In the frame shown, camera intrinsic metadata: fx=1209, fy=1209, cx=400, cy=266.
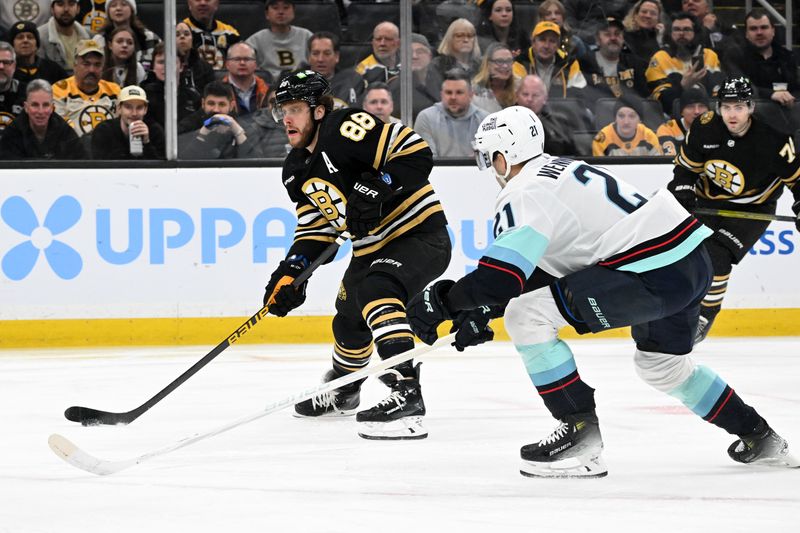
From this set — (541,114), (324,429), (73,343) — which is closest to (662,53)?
(541,114)

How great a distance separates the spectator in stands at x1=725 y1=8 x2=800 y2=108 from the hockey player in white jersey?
14.9 ft

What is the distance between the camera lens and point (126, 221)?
5.98m

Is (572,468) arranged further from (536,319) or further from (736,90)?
(736,90)

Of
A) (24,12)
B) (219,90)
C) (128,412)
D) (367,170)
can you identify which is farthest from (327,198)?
(24,12)

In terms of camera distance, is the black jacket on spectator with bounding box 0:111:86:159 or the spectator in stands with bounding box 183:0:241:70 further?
the spectator in stands with bounding box 183:0:241:70

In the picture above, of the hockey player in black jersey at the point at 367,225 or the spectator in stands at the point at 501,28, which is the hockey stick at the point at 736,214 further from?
the hockey player in black jersey at the point at 367,225

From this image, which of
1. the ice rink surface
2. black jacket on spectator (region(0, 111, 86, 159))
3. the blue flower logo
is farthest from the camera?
black jacket on spectator (region(0, 111, 86, 159))

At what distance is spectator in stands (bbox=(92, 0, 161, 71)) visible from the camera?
20.3 ft

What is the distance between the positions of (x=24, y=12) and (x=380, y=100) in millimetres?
1873

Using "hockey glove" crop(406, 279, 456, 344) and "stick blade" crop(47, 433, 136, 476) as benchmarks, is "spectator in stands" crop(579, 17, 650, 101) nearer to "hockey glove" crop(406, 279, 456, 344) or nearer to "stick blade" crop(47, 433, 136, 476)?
"hockey glove" crop(406, 279, 456, 344)

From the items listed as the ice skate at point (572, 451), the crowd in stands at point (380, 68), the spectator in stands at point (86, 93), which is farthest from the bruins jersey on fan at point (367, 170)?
the spectator in stands at point (86, 93)

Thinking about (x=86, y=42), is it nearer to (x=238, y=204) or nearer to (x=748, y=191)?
(x=238, y=204)

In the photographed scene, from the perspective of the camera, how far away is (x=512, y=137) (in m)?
2.75

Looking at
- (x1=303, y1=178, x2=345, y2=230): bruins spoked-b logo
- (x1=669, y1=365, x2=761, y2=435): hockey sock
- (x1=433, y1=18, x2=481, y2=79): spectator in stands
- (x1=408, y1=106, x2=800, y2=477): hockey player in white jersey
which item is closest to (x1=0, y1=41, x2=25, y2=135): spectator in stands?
(x1=433, y1=18, x2=481, y2=79): spectator in stands
